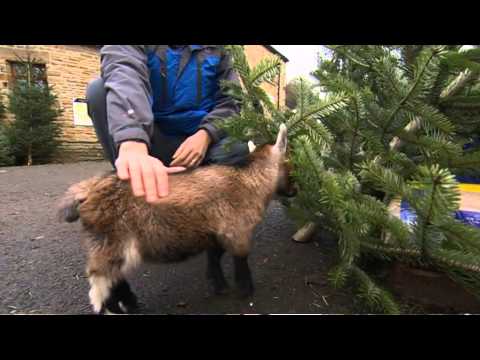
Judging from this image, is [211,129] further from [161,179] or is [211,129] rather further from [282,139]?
[161,179]

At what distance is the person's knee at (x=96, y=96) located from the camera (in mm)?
1275

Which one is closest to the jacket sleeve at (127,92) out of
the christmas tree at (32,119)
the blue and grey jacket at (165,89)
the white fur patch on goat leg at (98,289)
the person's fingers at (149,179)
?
the blue and grey jacket at (165,89)

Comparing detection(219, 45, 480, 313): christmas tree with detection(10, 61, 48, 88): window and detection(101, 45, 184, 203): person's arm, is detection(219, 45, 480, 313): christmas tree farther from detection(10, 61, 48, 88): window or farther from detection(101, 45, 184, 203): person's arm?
detection(10, 61, 48, 88): window

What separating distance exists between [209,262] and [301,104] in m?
0.79

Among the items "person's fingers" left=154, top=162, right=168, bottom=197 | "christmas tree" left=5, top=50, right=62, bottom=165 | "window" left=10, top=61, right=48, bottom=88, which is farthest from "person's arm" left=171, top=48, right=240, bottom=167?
"window" left=10, top=61, right=48, bottom=88

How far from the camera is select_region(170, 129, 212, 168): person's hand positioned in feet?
4.12

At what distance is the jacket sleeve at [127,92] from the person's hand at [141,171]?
42 millimetres

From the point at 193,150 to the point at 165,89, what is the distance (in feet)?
0.98

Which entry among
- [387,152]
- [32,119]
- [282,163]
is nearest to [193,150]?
[282,163]

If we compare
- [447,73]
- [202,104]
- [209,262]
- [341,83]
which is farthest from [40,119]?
[447,73]

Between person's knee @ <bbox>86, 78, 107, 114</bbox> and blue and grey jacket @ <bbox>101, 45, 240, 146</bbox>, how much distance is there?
17cm

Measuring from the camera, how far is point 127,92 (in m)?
1.03

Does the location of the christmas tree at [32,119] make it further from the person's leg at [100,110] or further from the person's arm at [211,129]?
the person's arm at [211,129]
